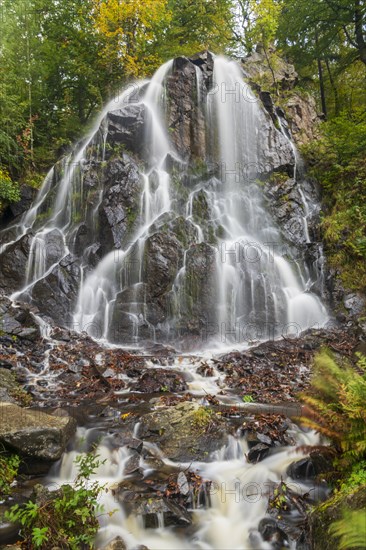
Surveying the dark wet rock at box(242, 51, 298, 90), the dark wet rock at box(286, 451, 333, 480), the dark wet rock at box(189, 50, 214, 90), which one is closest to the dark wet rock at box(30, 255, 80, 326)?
the dark wet rock at box(286, 451, 333, 480)

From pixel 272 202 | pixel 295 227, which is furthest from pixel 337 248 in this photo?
pixel 272 202

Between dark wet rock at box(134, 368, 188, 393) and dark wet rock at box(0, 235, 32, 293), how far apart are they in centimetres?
644

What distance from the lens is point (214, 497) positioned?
4641mm

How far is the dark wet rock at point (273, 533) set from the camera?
12.9 ft

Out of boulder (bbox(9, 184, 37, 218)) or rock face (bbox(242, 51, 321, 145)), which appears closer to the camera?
boulder (bbox(9, 184, 37, 218))

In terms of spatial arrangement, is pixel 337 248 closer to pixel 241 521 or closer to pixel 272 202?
pixel 272 202

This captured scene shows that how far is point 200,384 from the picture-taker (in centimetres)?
831

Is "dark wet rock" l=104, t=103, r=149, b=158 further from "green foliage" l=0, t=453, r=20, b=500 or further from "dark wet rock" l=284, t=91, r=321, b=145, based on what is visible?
"green foliage" l=0, t=453, r=20, b=500

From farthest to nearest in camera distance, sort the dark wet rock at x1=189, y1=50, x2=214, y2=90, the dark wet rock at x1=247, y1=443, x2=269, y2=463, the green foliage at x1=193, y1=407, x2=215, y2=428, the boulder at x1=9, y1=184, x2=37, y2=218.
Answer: the dark wet rock at x1=189, y1=50, x2=214, y2=90 < the boulder at x1=9, y1=184, x2=37, y2=218 < the green foliage at x1=193, y1=407, x2=215, y2=428 < the dark wet rock at x1=247, y1=443, x2=269, y2=463

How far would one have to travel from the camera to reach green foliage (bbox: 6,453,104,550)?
12.3 ft

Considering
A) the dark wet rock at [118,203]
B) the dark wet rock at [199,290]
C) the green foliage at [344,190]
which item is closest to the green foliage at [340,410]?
the dark wet rock at [199,290]

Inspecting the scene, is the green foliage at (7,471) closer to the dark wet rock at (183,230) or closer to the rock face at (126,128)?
the dark wet rock at (183,230)

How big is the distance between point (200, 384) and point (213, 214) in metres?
8.01

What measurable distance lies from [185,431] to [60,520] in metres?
2.25
